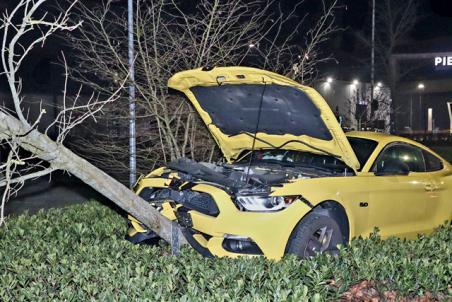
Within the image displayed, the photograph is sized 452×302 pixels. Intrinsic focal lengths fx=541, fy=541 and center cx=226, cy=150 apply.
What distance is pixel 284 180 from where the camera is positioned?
5.19m

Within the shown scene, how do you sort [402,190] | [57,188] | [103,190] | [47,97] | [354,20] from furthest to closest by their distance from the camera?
[354,20]
[47,97]
[57,188]
[402,190]
[103,190]

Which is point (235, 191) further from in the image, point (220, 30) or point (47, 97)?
point (47, 97)

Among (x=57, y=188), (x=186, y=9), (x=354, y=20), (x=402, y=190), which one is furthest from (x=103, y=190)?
(x=354, y=20)

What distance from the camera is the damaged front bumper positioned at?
4727 mm

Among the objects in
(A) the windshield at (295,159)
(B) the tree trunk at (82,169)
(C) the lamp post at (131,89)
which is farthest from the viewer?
(C) the lamp post at (131,89)

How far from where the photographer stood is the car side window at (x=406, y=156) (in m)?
6.13

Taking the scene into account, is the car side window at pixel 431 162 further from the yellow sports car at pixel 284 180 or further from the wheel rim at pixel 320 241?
the wheel rim at pixel 320 241

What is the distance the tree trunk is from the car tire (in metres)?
1.06

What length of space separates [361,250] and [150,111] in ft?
14.6

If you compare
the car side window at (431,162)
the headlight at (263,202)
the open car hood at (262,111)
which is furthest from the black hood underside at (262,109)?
the car side window at (431,162)

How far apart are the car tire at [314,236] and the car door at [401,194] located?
0.60 m

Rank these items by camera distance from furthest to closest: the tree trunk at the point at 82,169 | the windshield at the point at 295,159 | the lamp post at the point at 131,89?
the lamp post at the point at 131,89
the windshield at the point at 295,159
the tree trunk at the point at 82,169

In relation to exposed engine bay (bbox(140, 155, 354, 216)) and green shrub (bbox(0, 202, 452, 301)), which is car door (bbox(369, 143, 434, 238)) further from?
green shrub (bbox(0, 202, 452, 301))

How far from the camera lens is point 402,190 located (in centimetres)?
591
